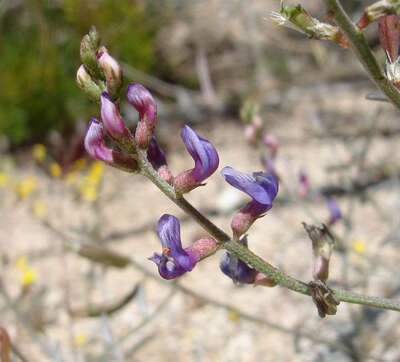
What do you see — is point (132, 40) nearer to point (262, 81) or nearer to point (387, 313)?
point (262, 81)

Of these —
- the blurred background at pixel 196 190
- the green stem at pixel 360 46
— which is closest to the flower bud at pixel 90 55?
the green stem at pixel 360 46

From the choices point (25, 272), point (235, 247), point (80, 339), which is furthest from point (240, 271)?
point (25, 272)

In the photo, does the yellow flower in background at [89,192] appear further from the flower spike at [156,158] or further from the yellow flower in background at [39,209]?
the flower spike at [156,158]

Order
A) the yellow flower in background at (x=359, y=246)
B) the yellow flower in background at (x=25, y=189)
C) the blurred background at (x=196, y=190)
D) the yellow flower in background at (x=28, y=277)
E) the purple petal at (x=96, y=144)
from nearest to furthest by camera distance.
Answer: the purple petal at (x=96, y=144), the blurred background at (x=196, y=190), the yellow flower in background at (x=359, y=246), the yellow flower in background at (x=28, y=277), the yellow flower in background at (x=25, y=189)

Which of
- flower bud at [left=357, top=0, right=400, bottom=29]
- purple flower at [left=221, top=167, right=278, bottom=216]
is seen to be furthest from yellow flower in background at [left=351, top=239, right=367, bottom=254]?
flower bud at [left=357, top=0, right=400, bottom=29]

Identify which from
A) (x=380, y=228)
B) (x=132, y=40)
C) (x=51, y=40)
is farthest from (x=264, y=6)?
(x=380, y=228)
